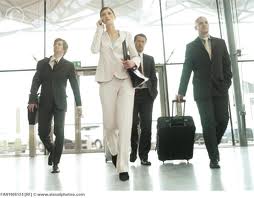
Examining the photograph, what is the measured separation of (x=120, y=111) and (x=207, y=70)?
1.07 metres

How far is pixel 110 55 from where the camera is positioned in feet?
8.14

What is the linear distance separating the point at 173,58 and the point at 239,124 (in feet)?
7.19

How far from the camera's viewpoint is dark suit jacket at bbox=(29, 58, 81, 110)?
10.5 feet

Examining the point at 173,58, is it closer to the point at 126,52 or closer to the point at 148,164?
the point at 148,164

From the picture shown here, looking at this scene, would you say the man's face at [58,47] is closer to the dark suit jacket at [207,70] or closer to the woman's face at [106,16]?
the woman's face at [106,16]

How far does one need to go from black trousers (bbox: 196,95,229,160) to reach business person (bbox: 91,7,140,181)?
0.86 m

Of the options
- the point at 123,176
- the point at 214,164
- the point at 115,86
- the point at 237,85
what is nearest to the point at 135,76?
the point at 115,86

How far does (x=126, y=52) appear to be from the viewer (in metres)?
2.46

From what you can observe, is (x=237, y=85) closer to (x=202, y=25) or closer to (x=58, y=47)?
(x=202, y=25)

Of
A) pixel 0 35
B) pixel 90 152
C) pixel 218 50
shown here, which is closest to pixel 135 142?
pixel 218 50

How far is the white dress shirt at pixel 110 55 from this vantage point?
2420 mm

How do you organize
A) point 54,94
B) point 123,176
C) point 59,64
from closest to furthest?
1. point 123,176
2. point 54,94
3. point 59,64

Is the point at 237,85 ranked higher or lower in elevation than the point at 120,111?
higher

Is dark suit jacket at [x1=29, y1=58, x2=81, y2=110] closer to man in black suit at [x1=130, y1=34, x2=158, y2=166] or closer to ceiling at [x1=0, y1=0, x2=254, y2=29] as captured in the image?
man in black suit at [x1=130, y1=34, x2=158, y2=166]
